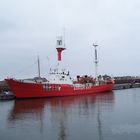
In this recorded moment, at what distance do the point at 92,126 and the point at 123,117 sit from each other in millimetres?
4838

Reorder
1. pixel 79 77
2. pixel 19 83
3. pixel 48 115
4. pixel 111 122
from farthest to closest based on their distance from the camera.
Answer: pixel 79 77 < pixel 19 83 < pixel 48 115 < pixel 111 122

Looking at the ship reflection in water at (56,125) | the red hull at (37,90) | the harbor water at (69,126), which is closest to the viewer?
the harbor water at (69,126)

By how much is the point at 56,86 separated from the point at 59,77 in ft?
7.51

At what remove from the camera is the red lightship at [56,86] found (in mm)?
47469

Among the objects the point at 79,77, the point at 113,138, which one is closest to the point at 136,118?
the point at 113,138

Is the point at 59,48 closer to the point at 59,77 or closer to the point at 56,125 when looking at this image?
the point at 59,77

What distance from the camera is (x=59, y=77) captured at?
53031mm

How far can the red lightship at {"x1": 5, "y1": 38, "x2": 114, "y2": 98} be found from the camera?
156 ft

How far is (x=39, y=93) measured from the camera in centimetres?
4894

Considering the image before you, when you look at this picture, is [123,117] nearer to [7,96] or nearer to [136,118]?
[136,118]

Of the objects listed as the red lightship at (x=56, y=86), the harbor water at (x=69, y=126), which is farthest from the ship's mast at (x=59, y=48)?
the harbor water at (x=69, y=126)

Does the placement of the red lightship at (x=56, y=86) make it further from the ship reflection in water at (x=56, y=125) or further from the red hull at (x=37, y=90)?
the ship reflection in water at (x=56, y=125)

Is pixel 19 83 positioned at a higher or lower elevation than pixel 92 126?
higher

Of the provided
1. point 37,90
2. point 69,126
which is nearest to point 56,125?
point 69,126
